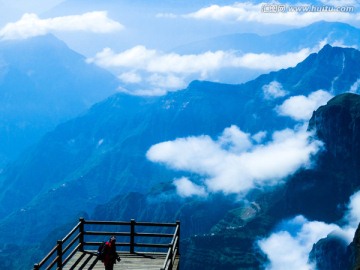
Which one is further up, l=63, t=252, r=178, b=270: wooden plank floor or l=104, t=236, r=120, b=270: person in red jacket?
l=63, t=252, r=178, b=270: wooden plank floor

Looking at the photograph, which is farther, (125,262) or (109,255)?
(125,262)

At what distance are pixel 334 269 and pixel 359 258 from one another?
176 meters

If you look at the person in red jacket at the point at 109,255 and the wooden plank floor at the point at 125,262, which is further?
the wooden plank floor at the point at 125,262

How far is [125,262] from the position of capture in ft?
78.4

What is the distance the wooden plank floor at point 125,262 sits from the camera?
74.5ft

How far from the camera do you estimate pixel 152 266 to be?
23.2 metres

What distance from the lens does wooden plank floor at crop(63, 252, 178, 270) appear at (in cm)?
2270

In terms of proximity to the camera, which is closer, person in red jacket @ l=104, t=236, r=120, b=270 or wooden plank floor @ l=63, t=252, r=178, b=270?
person in red jacket @ l=104, t=236, r=120, b=270

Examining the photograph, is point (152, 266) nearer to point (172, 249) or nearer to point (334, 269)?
point (172, 249)

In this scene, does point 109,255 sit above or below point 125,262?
below

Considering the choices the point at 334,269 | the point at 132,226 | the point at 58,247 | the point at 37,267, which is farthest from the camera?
the point at 334,269

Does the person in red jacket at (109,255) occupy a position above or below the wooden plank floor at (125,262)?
below

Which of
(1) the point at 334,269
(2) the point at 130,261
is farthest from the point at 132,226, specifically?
(1) the point at 334,269

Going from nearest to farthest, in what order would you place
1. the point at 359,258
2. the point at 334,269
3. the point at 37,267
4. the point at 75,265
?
the point at 37,267, the point at 75,265, the point at 359,258, the point at 334,269
